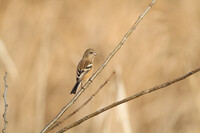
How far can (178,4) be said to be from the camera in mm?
8133

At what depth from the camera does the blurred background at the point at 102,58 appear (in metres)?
4.52

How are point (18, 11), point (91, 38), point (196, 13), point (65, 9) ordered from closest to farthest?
point (91, 38) < point (196, 13) < point (18, 11) < point (65, 9)

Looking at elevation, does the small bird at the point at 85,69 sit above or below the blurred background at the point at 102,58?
below

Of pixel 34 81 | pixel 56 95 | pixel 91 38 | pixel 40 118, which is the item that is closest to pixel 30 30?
pixel 56 95

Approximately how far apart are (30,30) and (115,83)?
3.90 metres

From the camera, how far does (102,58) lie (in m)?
3.96

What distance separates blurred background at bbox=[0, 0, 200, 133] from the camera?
178 inches

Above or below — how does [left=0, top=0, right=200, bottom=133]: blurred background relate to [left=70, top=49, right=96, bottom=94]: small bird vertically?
above

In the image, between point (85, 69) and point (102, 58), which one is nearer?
point (85, 69)

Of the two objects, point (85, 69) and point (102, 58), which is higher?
point (102, 58)

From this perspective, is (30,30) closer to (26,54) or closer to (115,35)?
(26,54)

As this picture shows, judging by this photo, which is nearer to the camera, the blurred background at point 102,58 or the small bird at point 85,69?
the small bird at point 85,69

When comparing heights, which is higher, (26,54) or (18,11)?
(18,11)

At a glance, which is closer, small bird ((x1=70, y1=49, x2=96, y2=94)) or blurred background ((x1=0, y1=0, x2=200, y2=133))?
small bird ((x1=70, y1=49, x2=96, y2=94))
